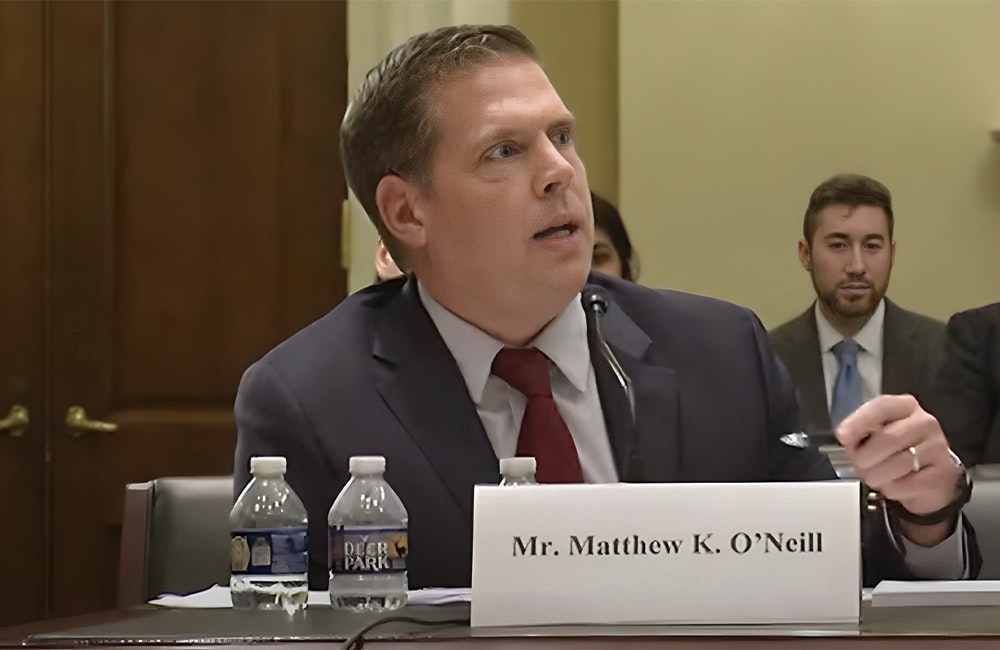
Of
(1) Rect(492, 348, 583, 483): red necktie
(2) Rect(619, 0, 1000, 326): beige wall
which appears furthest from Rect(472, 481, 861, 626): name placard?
(2) Rect(619, 0, 1000, 326): beige wall

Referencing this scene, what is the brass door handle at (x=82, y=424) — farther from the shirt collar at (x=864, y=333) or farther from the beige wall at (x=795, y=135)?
the shirt collar at (x=864, y=333)

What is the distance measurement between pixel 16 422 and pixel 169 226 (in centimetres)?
52

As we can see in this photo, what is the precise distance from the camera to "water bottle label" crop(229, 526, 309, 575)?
46.4 inches

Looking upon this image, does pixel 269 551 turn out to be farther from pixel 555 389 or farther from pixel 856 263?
pixel 856 263

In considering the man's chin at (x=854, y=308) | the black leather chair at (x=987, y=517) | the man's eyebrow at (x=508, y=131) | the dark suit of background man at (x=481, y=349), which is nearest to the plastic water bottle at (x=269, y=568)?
the dark suit of background man at (x=481, y=349)

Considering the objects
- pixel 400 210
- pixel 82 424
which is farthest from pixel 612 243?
pixel 82 424

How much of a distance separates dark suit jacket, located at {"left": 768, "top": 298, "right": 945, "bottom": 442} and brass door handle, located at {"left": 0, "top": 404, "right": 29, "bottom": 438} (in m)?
1.56

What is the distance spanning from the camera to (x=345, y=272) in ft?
9.96

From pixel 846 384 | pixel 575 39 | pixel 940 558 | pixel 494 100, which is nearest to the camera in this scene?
pixel 940 558

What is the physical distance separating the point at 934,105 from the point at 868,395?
0.53m

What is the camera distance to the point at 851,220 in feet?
8.59

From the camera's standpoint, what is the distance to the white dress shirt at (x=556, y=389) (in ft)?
5.19

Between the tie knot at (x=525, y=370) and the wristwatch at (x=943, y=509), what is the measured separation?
391 mm

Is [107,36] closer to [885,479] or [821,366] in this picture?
[821,366]
